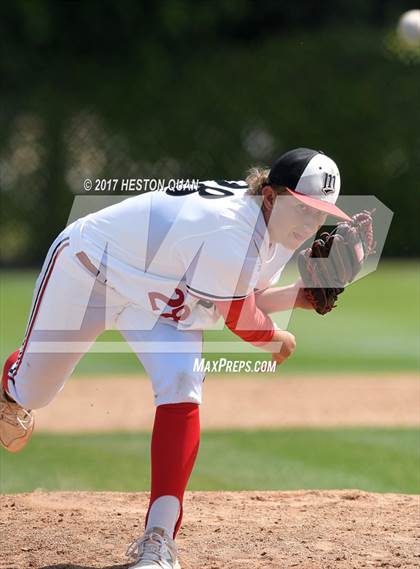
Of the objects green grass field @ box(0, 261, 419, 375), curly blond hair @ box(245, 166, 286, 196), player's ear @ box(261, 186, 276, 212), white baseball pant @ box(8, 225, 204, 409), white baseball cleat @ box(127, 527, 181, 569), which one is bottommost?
white baseball cleat @ box(127, 527, 181, 569)

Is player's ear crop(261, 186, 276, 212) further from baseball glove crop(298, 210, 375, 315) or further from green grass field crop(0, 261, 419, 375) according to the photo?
green grass field crop(0, 261, 419, 375)

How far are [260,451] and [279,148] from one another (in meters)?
12.7

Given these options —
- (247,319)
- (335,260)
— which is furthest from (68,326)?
(335,260)

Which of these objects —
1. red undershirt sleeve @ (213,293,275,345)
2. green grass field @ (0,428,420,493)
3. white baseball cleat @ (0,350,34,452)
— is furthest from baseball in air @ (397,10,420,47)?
red undershirt sleeve @ (213,293,275,345)

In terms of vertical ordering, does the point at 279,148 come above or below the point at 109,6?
below

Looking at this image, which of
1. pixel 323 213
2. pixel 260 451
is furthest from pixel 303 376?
pixel 323 213

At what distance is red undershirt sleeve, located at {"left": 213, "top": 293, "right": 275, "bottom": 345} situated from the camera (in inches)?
169

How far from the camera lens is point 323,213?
14.2 feet

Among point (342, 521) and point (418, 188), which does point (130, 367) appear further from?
point (418, 188)

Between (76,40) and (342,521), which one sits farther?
(76,40)

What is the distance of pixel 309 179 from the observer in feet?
14.1

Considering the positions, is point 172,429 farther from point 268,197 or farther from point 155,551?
point 268,197

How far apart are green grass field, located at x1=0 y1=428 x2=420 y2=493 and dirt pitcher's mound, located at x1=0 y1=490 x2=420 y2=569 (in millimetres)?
847

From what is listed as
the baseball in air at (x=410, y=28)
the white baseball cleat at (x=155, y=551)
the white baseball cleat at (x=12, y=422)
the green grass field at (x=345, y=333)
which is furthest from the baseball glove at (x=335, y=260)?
the baseball in air at (x=410, y=28)
